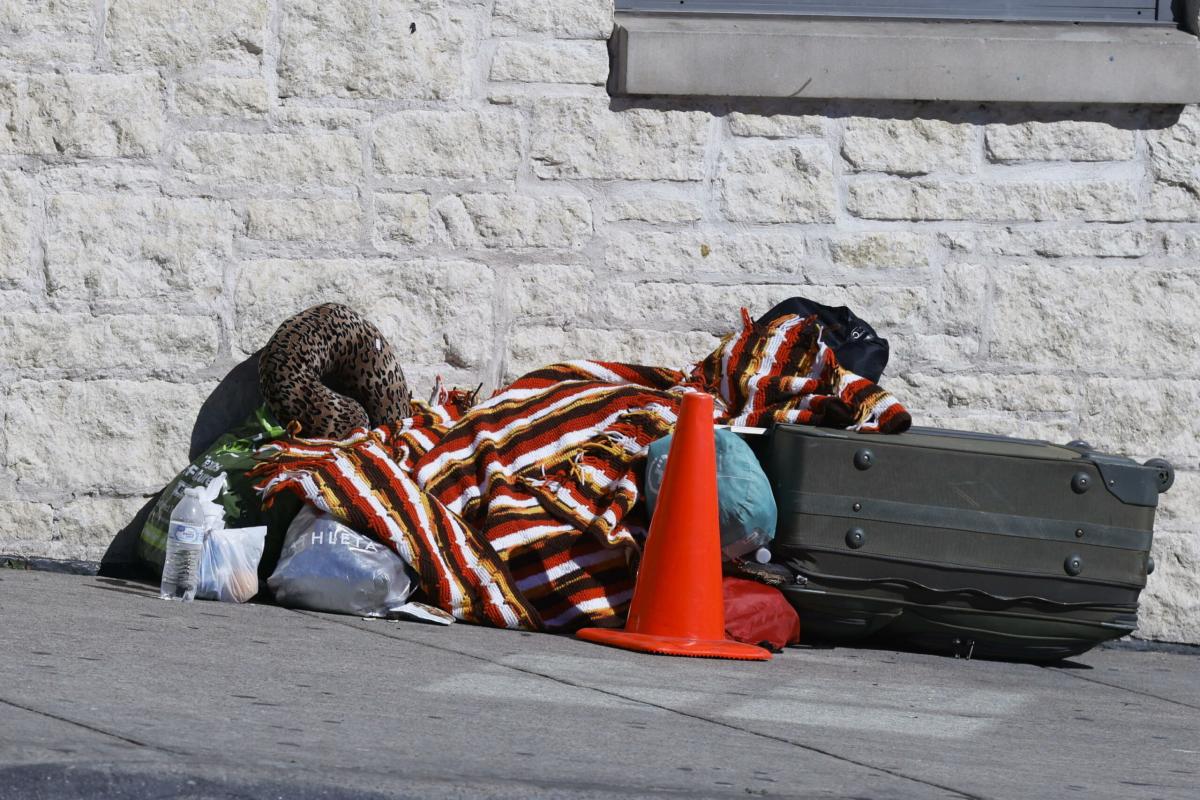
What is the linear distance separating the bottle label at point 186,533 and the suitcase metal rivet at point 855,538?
179 centimetres

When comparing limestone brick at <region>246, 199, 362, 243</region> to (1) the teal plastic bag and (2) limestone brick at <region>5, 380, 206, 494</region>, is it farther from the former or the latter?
(1) the teal plastic bag

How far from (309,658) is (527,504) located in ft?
3.60

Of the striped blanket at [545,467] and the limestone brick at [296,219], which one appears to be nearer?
the striped blanket at [545,467]

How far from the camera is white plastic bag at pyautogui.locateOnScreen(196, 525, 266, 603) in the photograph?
4090 millimetres

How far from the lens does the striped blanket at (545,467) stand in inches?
159

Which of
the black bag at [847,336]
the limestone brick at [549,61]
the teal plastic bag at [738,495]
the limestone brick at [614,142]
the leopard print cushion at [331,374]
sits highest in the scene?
the limestone brick at [549,61]

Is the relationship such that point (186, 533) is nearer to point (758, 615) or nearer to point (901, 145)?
point (758, 615)

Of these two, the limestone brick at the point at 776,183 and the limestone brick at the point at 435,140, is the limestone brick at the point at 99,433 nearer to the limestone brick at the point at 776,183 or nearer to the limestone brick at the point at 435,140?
the limestone brick at the point at 435,140

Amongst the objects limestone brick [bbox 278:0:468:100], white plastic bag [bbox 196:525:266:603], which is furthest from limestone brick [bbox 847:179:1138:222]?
white plastic bag [bbox 196:525:266:603]

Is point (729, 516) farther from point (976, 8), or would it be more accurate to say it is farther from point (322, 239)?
point (976, 8)

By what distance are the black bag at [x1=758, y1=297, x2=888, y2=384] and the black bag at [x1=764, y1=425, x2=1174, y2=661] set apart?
0.40m

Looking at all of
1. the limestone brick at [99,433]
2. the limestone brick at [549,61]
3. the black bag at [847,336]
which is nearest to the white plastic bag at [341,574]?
the limestone brick at [99,433]

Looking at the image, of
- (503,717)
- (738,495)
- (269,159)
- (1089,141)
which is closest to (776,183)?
(1089,141)

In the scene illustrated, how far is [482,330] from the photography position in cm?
476
